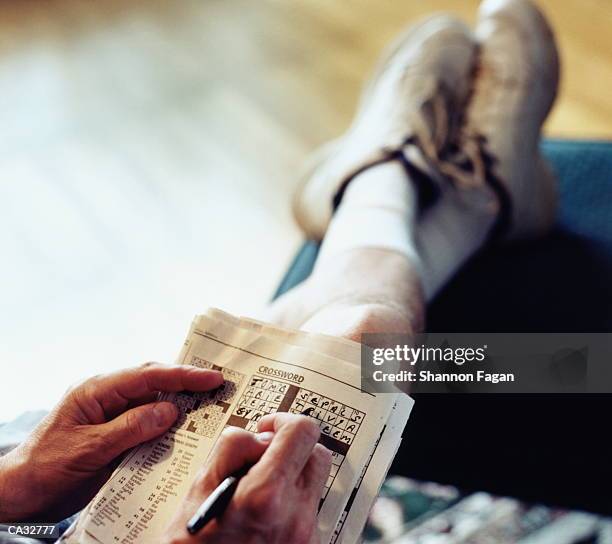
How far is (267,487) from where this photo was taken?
1.61 ft

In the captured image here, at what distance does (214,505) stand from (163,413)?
5.3 inches

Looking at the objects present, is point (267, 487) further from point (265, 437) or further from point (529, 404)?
point (529, 404)

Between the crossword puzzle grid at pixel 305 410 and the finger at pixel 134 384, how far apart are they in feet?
0.13

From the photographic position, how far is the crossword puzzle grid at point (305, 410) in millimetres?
584

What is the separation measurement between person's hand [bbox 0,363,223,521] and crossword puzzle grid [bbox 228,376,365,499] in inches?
1.5

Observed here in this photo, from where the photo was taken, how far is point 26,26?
2.06 m

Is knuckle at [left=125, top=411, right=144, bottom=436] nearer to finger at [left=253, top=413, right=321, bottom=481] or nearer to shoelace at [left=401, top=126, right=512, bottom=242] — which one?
finger at [left=253, top=413, right=321, bottom=481]

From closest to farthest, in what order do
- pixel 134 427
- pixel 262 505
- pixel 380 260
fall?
pixel 262 505 → pixel 134 427 → pixel 380 260

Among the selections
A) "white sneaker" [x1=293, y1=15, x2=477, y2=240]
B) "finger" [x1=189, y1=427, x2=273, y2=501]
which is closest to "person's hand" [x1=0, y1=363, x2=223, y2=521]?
"finger" [x1=189, y1=427, x2=273, y2=501]

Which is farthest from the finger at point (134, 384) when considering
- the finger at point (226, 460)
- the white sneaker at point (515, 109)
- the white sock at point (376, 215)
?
the white sneaker at point (515, 109)

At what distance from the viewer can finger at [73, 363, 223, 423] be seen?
61cm

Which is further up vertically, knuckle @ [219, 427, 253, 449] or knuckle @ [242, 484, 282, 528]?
knuckle @ [219, 427, 253, 449]

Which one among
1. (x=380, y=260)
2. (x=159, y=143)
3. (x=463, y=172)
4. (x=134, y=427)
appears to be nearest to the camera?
(x=134, y=427)

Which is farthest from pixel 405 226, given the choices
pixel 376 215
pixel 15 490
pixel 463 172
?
pixel 15 490
